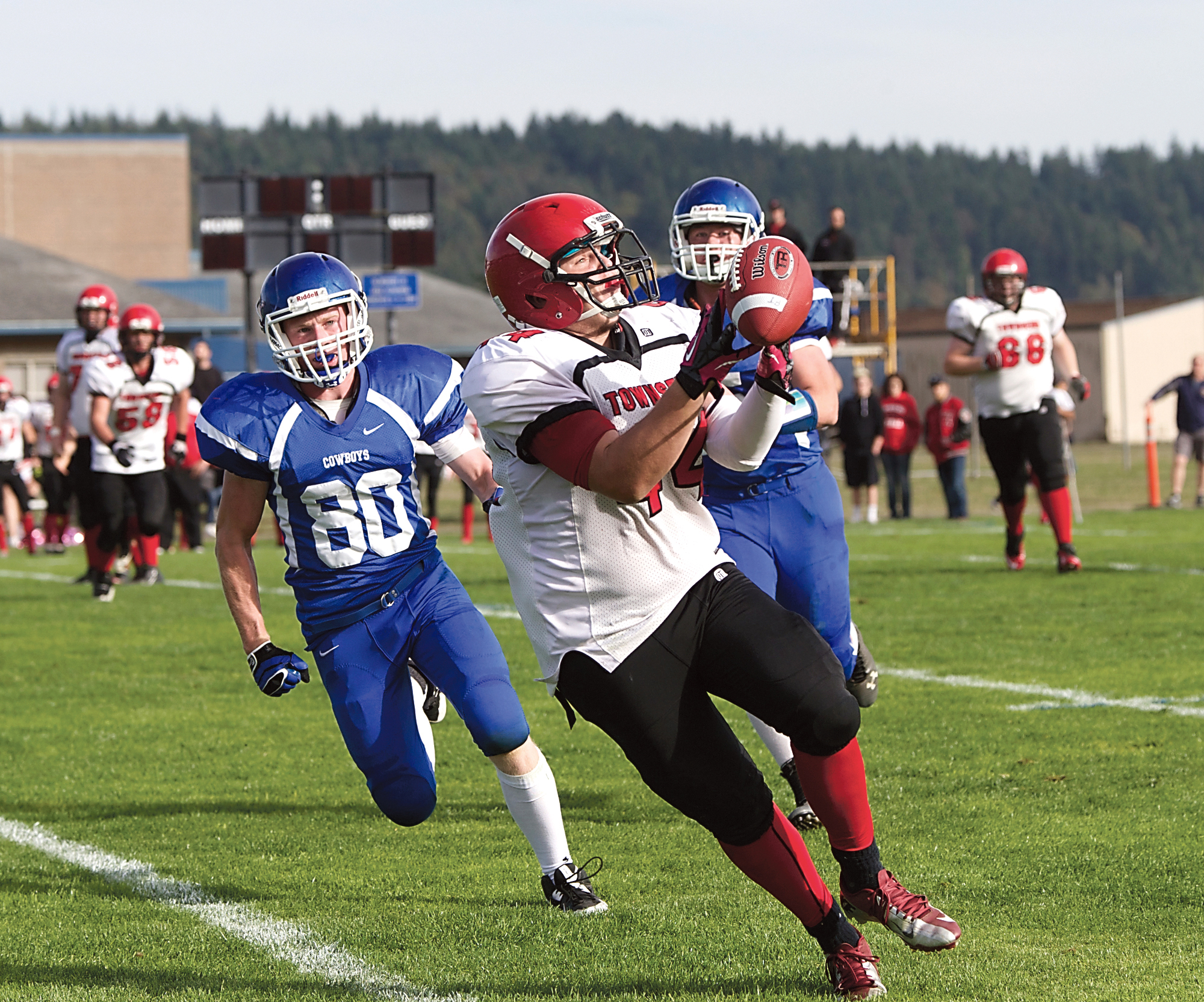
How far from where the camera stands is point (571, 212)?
3475 millimetres

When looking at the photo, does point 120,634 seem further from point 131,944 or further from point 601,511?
point 601,511

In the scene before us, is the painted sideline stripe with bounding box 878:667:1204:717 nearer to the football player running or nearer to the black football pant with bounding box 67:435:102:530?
the football player running

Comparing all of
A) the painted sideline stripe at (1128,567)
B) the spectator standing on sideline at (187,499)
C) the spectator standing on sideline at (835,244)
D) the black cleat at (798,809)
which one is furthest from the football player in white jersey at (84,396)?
the spectator standing on sideline at (835,244)

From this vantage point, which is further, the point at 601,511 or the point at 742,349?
the point at 601,511

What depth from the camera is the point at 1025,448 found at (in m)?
10.7

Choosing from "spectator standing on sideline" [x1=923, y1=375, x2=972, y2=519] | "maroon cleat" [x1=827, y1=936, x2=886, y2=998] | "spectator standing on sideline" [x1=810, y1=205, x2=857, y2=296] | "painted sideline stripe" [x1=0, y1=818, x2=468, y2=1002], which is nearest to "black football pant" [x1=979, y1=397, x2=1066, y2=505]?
"spectator standing on sideline" [x1=923, y1=375, x2=972, y2=519]

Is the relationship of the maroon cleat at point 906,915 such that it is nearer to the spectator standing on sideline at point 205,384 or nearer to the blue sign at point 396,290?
the spectator standing on sideline at point 205,384

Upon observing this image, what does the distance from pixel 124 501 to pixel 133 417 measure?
0.63 meters

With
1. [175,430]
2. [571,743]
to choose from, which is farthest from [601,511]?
[175,430]

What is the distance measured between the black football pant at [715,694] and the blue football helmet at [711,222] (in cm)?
181

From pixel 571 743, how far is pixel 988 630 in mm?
3323

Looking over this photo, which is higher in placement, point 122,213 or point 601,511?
point 122,213

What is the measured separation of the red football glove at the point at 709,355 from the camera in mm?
2895

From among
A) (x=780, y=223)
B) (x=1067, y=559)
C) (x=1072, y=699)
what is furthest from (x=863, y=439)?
(x=1072, y=699)
